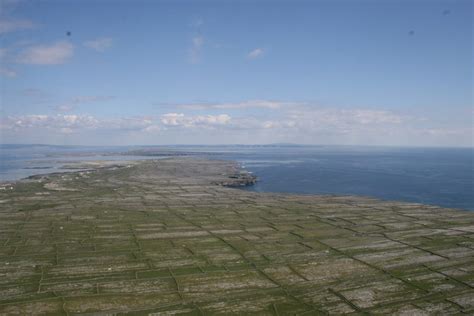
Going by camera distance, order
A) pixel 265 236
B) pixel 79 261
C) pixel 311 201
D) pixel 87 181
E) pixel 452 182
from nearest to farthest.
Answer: pixel 79 261
pixel 265 236
pixel 311 201
pixel 87 181
pixel 452 182

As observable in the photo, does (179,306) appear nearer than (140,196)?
Yes

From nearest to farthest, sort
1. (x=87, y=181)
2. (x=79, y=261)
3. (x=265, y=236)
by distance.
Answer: (x=79, y=261)
(x=265, y=236)
(x=87, y=181)

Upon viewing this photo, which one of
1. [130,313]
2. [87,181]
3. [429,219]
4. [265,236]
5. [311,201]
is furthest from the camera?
[87,181]

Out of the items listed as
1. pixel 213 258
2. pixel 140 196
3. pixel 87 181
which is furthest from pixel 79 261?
pixel 87 181

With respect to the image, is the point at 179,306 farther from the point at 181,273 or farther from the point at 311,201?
the point at 311,201

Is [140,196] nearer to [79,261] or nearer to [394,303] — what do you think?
[79,261]

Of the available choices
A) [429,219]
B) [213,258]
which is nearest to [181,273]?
[213,258]
